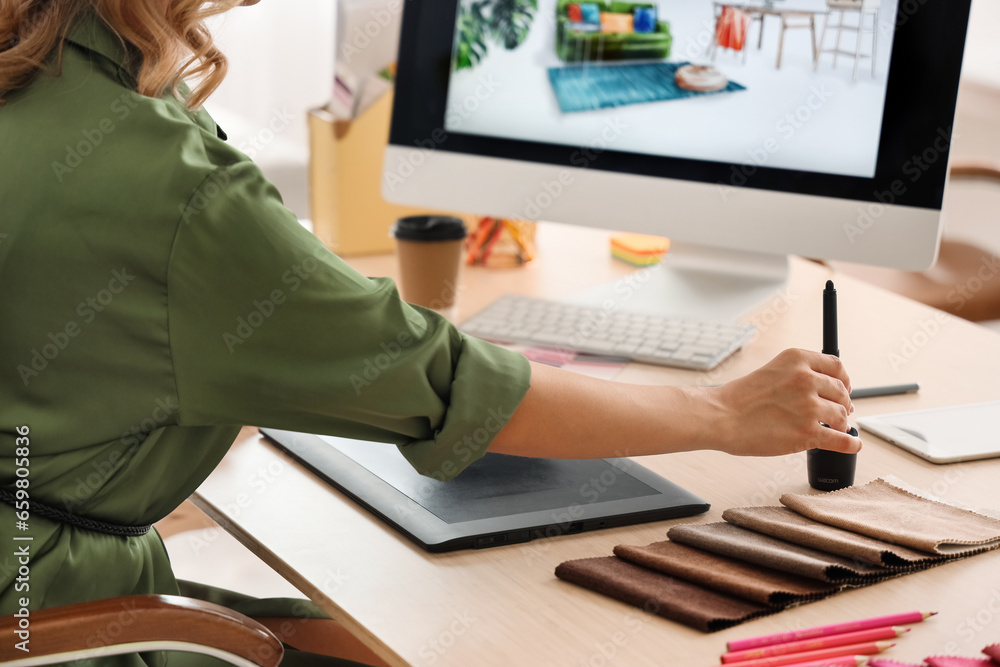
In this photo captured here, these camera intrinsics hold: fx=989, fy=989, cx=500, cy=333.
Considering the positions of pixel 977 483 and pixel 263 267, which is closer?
pixel 263 267

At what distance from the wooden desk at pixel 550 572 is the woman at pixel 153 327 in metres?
0.08

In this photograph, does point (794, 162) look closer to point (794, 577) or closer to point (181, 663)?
point (794, 577)

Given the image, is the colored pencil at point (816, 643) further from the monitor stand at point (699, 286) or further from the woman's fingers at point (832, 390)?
Answer: the monitor stand at point (699, 286)

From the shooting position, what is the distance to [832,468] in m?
0.86

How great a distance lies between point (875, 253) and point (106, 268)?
848 mm

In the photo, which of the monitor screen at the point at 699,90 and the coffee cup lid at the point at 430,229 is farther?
the coffee cup lid at the point at 430,229

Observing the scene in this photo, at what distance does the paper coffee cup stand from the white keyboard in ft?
0.23

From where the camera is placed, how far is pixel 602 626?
0.67m

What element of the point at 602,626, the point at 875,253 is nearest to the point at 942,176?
the point at 875,253

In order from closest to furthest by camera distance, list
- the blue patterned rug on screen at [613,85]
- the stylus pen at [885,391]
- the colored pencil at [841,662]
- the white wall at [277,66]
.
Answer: the colored pencil at [841,662] < the stylus pen at [885,391] < the blue patterned rug on screen at [613,85] < the white wall at [277,66]

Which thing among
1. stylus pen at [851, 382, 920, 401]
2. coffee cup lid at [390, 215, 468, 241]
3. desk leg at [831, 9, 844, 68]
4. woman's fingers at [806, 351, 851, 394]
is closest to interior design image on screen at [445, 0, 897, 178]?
desk leg at [831, 9, 844, 68]

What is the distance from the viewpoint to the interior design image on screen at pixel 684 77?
1.14 metres

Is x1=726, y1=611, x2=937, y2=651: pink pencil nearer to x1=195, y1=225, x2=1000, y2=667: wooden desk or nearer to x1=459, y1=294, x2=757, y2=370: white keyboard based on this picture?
x1=195, y1=225, x2=1000, y2=667: wooden desk

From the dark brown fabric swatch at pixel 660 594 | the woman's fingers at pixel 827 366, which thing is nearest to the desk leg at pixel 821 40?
the woman's fingers at pixel 827 366
